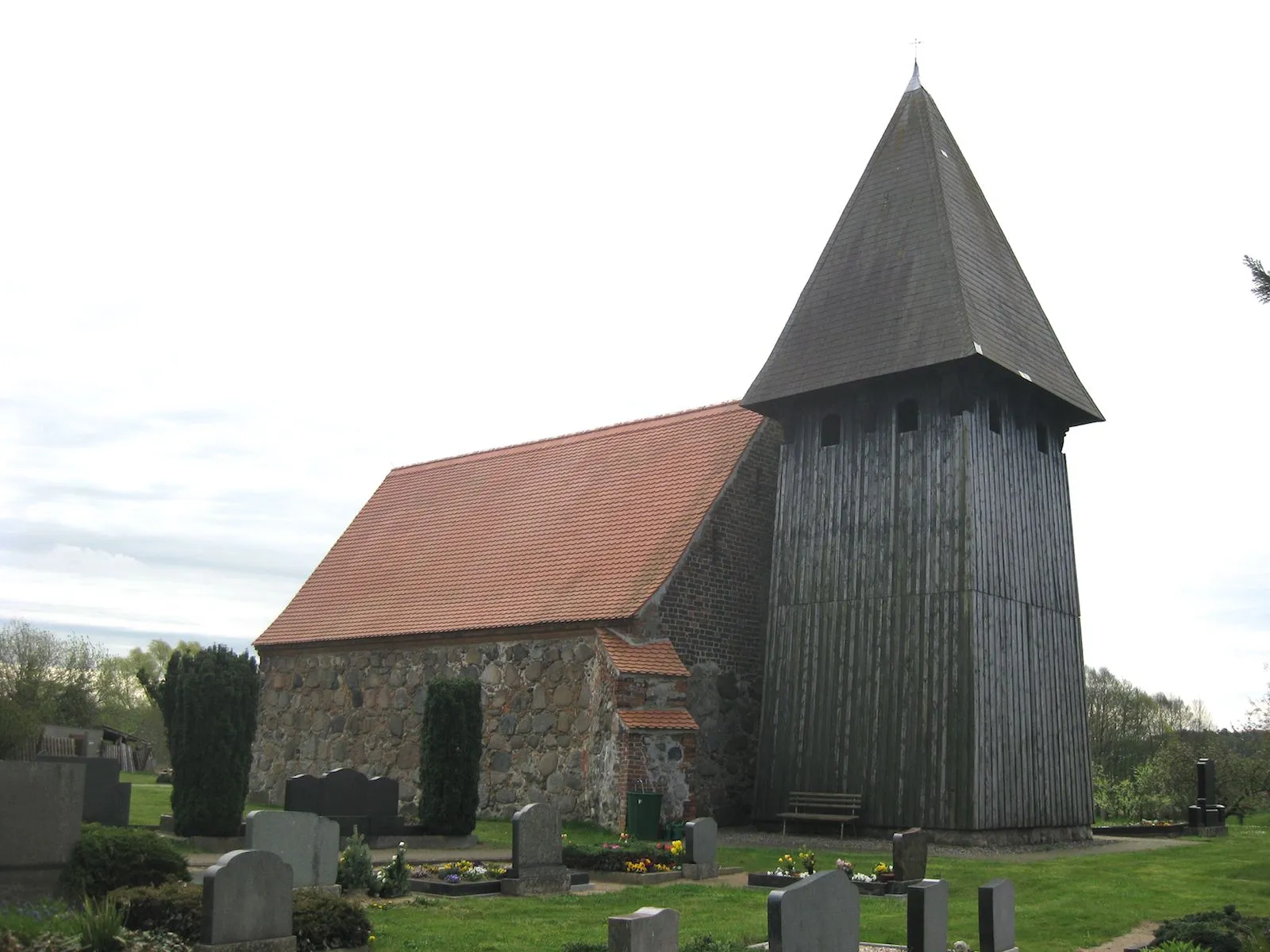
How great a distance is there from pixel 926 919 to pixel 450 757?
9.49 m

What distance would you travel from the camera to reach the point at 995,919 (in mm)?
8570

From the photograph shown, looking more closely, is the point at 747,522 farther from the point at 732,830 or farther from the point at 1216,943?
the point at 1216,943

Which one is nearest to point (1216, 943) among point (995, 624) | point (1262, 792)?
point (995, 624)

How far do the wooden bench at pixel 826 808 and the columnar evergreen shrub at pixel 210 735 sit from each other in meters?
7.96

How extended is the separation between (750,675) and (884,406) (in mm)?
5129

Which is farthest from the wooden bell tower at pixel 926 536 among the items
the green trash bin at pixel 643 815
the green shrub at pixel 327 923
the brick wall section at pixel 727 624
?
the green shrub at pixel 327 923

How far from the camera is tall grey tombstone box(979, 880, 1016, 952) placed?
28.0 ft

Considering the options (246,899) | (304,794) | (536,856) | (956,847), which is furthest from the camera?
(956,847)

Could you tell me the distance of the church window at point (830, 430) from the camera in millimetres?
19734

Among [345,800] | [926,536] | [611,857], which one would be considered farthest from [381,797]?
[926,536]

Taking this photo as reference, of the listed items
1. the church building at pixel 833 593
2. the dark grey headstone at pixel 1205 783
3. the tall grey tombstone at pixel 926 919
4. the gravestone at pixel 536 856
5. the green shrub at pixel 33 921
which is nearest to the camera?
the green shrub at pixel 33 921

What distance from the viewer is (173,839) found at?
14.4m

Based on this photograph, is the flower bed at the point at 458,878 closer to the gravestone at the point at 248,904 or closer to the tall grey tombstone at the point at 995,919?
the gravestone at the point at 248,904

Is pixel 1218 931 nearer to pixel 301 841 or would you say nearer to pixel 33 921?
pixel 301 841
